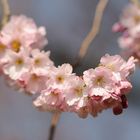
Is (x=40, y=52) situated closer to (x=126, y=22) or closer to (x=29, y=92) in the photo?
(x=29, y=92)

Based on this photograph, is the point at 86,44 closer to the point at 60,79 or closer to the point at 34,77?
the point at 34,77

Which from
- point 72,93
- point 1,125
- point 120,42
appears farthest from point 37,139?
point 72,93

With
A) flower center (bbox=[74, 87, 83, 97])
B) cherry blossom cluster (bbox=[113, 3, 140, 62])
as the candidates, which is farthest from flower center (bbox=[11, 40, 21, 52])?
cherry blossom cluster (bbox=[113, 3, 140, 62])

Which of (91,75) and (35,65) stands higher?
(35,65)

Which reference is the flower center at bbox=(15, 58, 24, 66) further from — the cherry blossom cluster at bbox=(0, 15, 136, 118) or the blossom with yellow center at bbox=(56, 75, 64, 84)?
the blossom with yellow center at bbox=(56, 75, 64, 84)

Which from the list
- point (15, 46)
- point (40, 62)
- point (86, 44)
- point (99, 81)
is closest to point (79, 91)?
point (99, 81)

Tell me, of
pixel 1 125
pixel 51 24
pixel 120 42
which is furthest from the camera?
pixel 51 24

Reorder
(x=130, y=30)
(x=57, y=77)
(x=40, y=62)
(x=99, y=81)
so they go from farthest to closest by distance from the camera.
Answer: (x=130, y=30) < (x=40, y=62) < (x=57, y=77) < (x=99, y=81)
